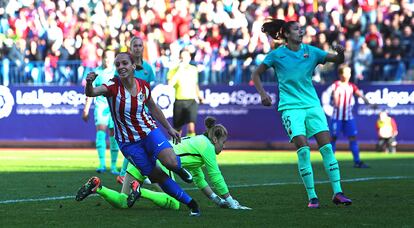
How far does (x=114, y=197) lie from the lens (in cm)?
1063

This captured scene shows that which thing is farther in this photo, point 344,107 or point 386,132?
point 386,132

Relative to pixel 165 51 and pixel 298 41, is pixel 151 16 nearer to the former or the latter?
pixel 165 51

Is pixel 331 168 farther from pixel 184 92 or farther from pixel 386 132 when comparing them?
pixel 386 132

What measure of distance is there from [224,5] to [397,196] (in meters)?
18.9

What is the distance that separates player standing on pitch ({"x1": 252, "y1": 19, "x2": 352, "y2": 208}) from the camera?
36.9 ft

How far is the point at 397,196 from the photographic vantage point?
40.5 feet

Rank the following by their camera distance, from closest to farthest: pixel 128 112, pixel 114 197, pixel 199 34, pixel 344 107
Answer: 1. pixel 128 112
2. pixel 114 197
3. pixel 344 107
4. pixel 199 34

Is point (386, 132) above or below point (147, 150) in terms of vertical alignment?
below

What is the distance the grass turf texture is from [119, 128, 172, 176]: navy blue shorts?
51cm

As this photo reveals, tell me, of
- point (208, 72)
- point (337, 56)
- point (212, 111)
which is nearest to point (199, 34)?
point (208, 72)

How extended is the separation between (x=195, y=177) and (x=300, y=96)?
1.53 m

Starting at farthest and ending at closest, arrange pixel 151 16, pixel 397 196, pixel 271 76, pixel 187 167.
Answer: pixel 151 16 < pixel 271 76 < pixel 397 196 < pixel 187 167

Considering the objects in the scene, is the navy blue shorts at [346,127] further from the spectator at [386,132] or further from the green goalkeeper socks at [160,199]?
the green goalkeeper socks at [160,199]

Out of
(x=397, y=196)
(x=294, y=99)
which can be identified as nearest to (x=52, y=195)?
(x=294, y=99)
